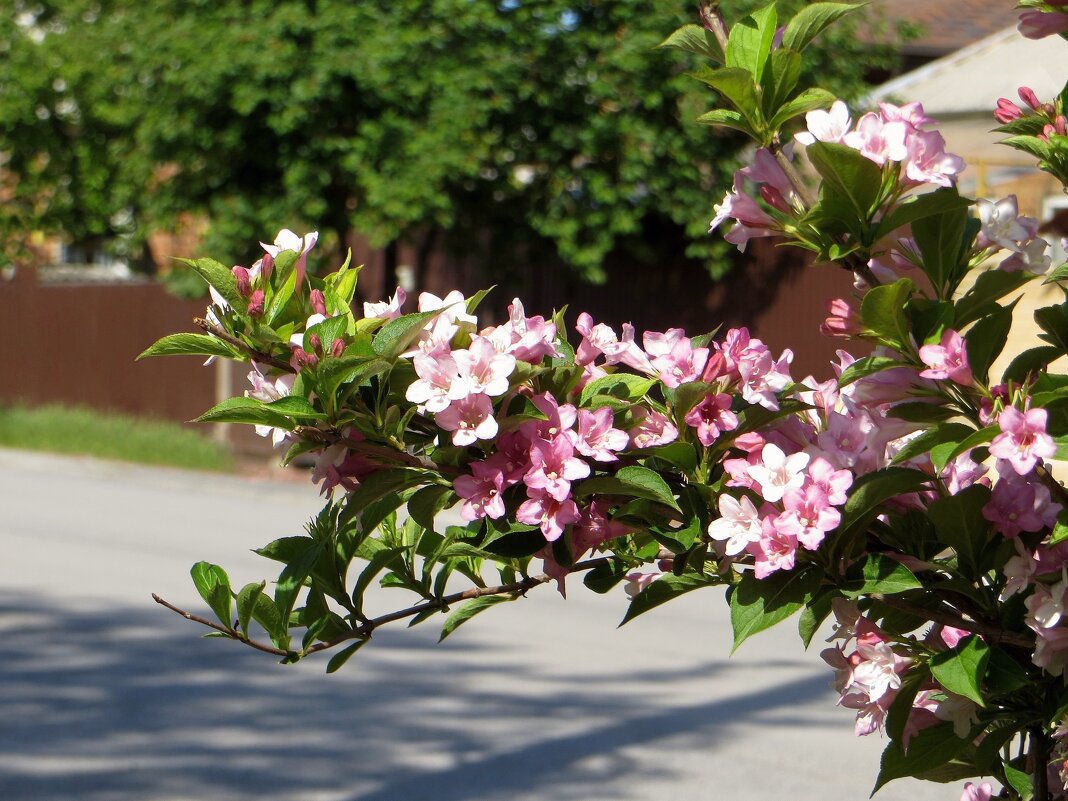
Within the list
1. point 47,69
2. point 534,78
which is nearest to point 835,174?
Answer: point 534,78

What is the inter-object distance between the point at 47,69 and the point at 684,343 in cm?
2183

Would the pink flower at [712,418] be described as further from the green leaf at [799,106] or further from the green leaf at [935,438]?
the green leaf at [799,106]

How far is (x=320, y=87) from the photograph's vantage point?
1395 centimetres

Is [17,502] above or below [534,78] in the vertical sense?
below

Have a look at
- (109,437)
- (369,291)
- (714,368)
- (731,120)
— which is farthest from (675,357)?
(109,437)

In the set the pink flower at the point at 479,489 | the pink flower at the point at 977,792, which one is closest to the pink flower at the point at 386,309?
the pink flower at the point at 479,489

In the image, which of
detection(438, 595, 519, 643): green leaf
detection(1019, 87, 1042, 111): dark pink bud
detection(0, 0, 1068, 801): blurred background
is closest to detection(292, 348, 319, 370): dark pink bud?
detection(438, 595, 519, 643): green leaf

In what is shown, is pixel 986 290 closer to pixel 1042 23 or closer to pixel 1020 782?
pixel 1042 23

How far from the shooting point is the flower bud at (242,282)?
5.02 feet

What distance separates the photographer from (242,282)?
1.54 m

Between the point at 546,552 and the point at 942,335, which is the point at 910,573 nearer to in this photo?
the point at 942,335

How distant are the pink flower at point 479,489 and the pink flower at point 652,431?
158mm

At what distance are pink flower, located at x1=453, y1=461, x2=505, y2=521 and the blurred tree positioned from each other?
1223 cm

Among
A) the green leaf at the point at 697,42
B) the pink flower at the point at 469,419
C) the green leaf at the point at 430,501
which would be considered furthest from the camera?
the green leaf at the point at 697,42
